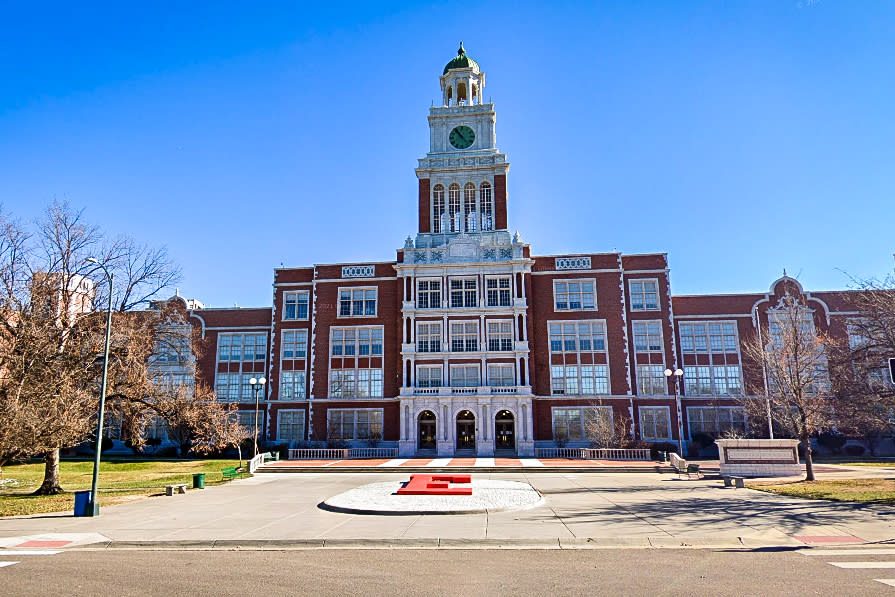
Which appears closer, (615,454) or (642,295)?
(615,454)

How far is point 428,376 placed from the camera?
165 ft

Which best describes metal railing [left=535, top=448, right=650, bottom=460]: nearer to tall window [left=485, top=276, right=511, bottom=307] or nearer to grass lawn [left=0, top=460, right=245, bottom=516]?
tall window [left=485, top=276, right=511, bottom=307]

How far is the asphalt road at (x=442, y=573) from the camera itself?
32.5 feet

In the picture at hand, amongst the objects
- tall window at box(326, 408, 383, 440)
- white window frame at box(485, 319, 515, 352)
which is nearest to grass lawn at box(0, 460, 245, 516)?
tall window at box(326, 408, 383, 440)

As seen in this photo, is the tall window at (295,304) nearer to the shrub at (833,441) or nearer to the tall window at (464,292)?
the tall window at (464,292)

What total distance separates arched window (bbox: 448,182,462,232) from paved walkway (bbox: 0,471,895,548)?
34.5 metres

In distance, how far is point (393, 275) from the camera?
175 feet

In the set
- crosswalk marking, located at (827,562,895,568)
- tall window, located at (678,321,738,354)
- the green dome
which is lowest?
crosswalk marking, located at (827,562,895,568)

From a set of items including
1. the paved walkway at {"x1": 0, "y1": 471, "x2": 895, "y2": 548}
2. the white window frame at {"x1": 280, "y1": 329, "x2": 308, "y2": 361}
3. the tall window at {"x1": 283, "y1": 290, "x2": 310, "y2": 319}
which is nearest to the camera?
the paved walkway at {"x1": 0, "y1": 471, "x2": 895, "y2": 548}

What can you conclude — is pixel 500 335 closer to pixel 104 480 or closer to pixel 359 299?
pixel 359 299

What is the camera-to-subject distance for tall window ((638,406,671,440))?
49156 millimetres

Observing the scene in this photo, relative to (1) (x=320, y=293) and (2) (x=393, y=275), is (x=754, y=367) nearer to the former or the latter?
(2) (x=393, y=275)

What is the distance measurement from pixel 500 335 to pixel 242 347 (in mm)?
24166

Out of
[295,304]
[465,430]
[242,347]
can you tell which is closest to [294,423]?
[242,347]
